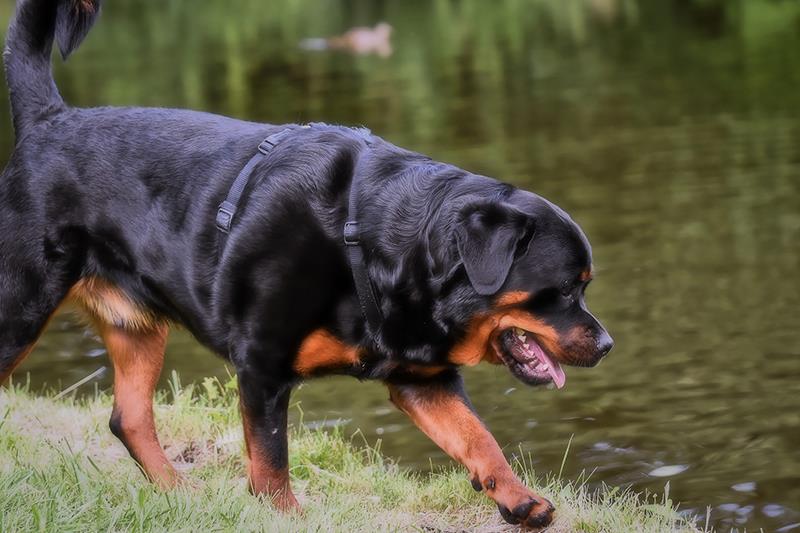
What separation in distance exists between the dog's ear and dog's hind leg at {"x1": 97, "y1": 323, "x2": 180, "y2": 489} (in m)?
1.71

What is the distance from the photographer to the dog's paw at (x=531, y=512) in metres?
4.84

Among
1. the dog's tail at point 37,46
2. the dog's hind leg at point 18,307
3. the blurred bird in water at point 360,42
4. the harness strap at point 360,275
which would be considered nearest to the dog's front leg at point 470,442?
the harness strap at point 360,275

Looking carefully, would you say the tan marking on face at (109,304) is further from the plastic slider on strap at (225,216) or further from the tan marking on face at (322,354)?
the tan marking on face at (322,354)

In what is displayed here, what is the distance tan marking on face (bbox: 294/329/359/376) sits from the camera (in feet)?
15.3

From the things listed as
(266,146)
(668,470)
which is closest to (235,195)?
(266,146)

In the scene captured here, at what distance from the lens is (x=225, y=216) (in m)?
4.79

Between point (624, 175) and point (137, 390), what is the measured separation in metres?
7.42

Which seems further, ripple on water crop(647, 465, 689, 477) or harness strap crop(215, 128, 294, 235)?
ripple on water crop(647, 465, 689, 477)

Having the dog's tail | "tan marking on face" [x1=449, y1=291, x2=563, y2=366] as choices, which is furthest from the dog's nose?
the dog's tail

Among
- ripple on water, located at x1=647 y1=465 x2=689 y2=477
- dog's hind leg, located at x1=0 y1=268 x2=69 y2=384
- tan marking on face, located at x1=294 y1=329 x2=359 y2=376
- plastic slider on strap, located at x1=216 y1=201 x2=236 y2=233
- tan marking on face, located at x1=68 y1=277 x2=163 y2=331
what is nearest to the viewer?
tan marking on face, located at x1=294 y1=329 x2=359 y2=376

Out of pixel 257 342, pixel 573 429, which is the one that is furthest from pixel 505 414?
pixel 257 342

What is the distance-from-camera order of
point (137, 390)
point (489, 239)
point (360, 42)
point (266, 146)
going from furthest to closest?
point (360, 42), point (137, 390), point (266, 146), point (489, 239)

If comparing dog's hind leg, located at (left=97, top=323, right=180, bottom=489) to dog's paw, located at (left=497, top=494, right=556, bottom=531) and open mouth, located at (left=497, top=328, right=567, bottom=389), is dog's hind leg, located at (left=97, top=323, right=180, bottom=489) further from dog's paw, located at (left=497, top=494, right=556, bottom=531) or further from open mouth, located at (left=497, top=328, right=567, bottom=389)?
open mouth, located at (left=497, top=328, right=567, bottom=389)

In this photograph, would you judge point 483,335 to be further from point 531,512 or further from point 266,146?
point 266,146
